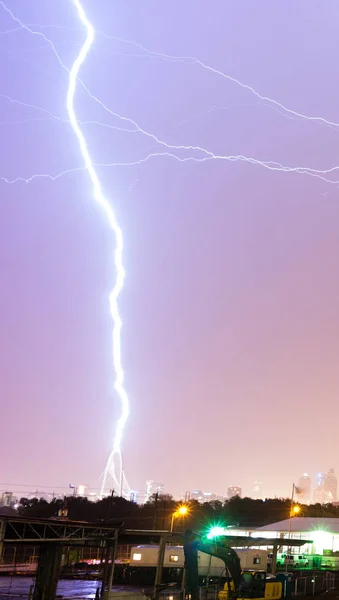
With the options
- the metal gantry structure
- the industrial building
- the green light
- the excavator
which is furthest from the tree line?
the excavator

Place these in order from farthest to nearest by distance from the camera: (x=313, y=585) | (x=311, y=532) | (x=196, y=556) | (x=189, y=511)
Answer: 1. (x=189, y=511)
2. (x=311, y=532)
3. (x=313, y=585)
4. (x=196, y=556)

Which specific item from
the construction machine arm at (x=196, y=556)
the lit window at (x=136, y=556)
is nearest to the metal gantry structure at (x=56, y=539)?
the construction machine arm at (x=196, y=556)

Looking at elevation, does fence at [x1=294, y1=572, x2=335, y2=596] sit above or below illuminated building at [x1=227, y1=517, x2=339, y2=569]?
below

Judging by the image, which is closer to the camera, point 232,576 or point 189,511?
point 232,576

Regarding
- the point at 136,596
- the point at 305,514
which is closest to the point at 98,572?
the point at 136,596

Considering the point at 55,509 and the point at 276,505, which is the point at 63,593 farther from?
the point at 276,505

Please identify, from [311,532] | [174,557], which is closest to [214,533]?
[174,557]

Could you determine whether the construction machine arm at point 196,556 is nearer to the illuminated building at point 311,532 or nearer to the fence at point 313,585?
the fence at point 313,585

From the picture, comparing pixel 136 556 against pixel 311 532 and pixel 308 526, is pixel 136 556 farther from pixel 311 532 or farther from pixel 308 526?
pixel 308 526

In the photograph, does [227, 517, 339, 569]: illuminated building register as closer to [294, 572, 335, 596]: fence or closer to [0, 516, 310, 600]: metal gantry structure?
[294, 572, 335, 596]: fence
